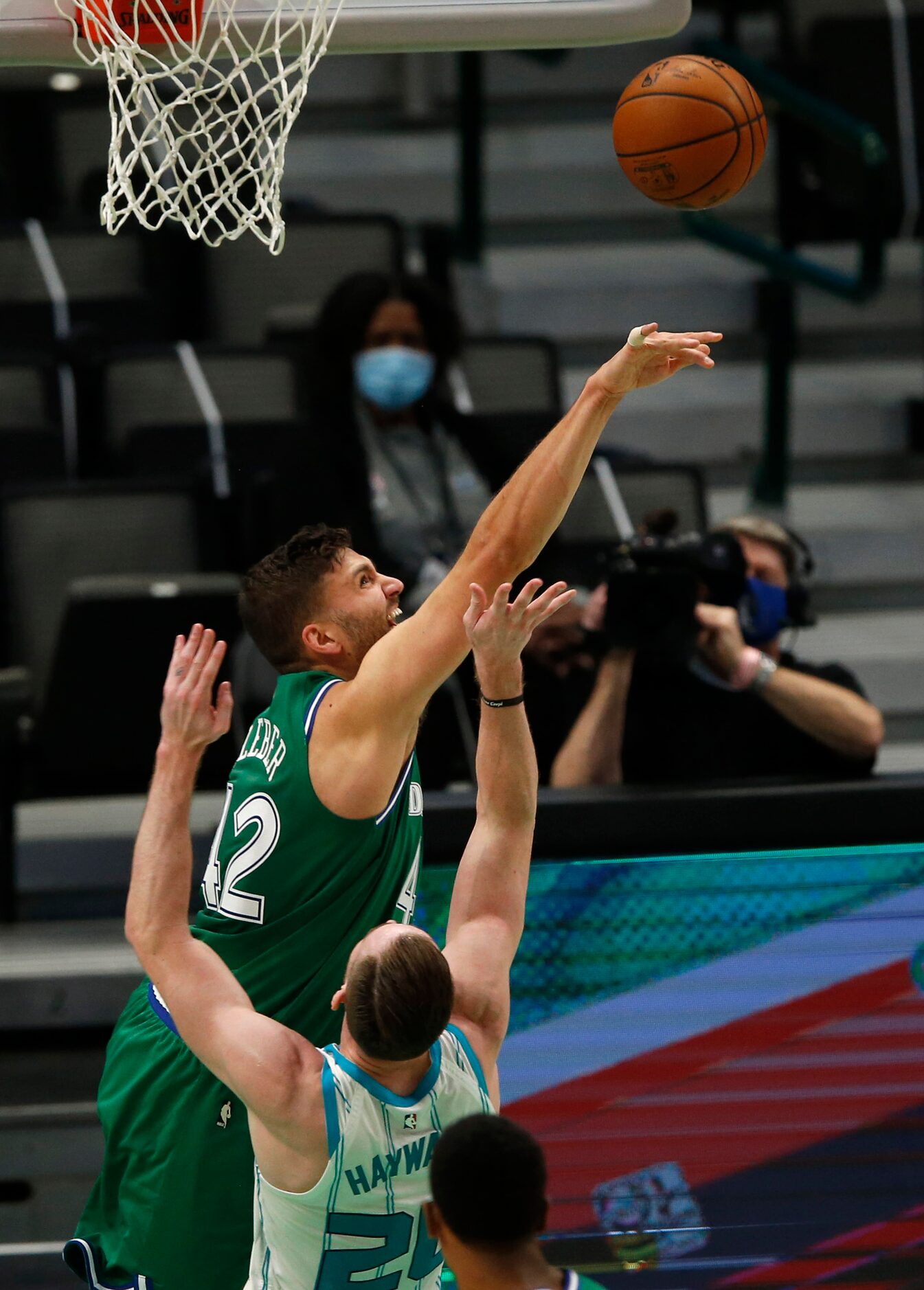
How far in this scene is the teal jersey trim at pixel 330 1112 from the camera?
2.32 metres

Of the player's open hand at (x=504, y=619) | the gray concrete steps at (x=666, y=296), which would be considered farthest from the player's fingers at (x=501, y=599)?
the gray concrete steps at (x=666, y=296)

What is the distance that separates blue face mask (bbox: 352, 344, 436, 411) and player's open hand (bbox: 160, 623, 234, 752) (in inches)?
113

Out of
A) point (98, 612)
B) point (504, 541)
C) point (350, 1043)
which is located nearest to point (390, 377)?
point (98, 612)

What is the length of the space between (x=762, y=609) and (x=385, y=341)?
1.60 metres

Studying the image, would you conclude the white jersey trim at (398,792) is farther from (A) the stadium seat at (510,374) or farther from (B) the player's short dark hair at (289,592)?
(A) the stadium seat at (510,374)

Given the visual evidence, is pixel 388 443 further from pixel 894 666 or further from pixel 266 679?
pixel 894 666

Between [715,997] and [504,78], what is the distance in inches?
242

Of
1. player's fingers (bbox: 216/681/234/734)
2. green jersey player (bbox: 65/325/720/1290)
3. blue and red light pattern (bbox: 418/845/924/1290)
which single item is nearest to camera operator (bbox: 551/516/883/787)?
blue and red light pattern (bbox: 418/845/924/1290)

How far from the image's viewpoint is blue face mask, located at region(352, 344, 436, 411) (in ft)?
17.3

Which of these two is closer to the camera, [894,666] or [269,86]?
[269,86]

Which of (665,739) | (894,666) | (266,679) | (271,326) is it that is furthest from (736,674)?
(271,326)

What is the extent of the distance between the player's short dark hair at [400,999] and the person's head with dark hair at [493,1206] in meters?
0.23

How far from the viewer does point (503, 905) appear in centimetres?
268

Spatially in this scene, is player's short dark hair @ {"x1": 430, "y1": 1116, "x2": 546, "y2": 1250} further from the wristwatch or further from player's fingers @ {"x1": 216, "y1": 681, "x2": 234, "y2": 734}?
the wristwatch
